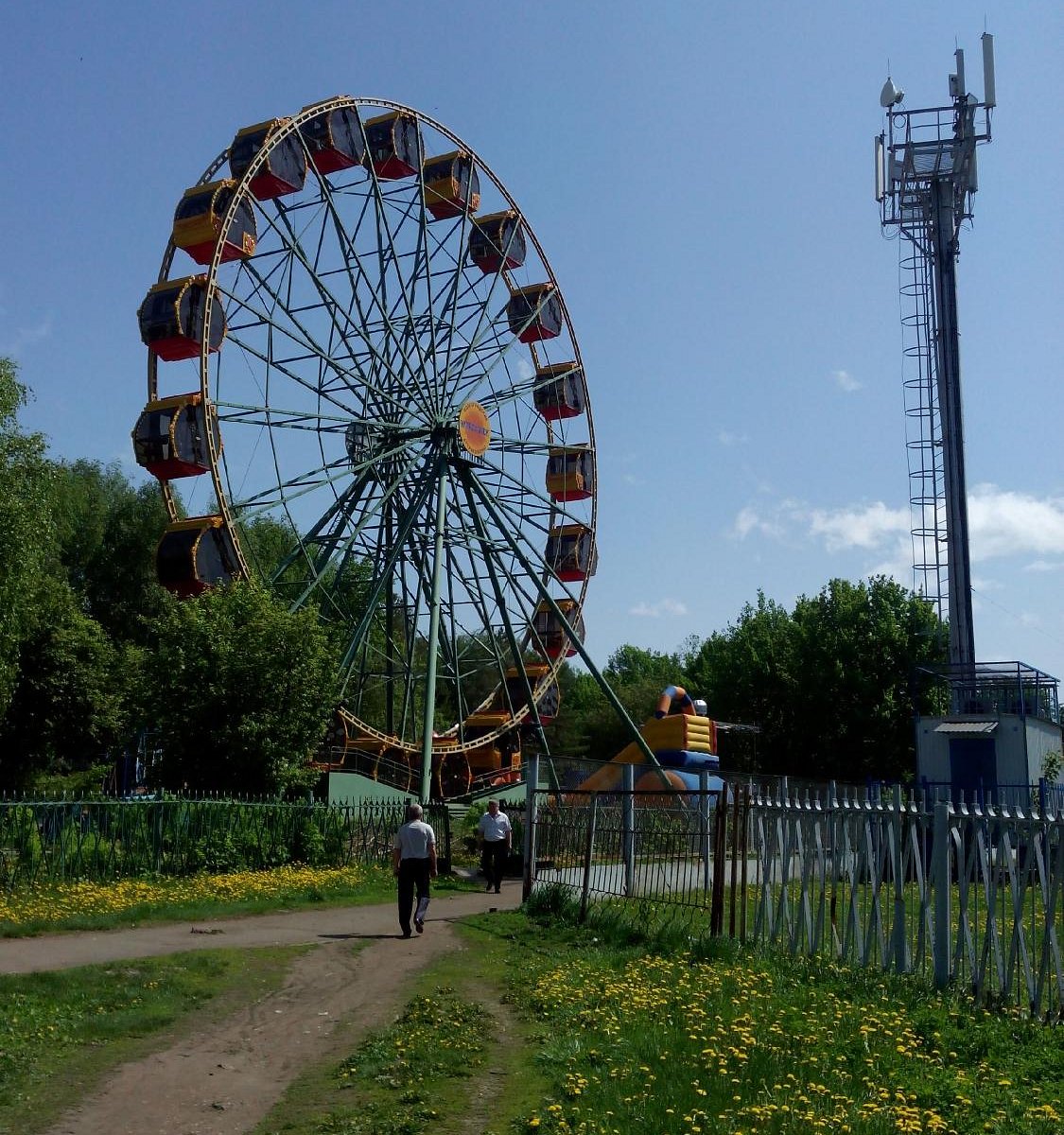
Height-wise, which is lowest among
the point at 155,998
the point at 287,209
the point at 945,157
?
the point at 155,998

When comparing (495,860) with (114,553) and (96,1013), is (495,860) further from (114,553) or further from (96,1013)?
(114,553)

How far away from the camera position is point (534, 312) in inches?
1532

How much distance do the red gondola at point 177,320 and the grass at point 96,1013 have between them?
16.1 metres

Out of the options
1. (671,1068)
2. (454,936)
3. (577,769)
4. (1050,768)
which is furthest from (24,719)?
(671,1068)

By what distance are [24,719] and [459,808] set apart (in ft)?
45.6

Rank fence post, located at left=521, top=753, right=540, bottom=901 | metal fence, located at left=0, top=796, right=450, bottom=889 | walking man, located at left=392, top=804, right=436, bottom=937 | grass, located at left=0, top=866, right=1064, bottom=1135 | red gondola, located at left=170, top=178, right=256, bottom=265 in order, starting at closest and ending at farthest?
grass, located at left=0, top=866, right=1064, bottom=1135
walking man, located at left=392, top=804, right=436, bottom=937
metal fence, located at left=0, top=796, right=450, bottom=889
fence post, located at left=521, top=753, right=540, bottom=901
red gondola, located at left=170, top=178, right=256, bottom=265

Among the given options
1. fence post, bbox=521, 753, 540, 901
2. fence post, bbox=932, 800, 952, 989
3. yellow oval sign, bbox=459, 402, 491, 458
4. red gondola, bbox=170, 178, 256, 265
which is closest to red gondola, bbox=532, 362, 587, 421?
yellow oval sign, bbox=459, 402, 491, 458

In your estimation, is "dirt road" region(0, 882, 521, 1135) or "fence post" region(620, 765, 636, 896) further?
"fence post" region(620, 765, 636, 896)

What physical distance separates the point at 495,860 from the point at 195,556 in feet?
31.0

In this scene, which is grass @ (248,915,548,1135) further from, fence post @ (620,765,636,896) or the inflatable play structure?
the inflatable play structure

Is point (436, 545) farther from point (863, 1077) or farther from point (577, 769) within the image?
point (863, 1077)

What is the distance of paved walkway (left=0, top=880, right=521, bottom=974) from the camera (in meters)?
12.6

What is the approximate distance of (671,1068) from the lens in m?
7.61

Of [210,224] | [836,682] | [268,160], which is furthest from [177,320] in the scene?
[836,682]
